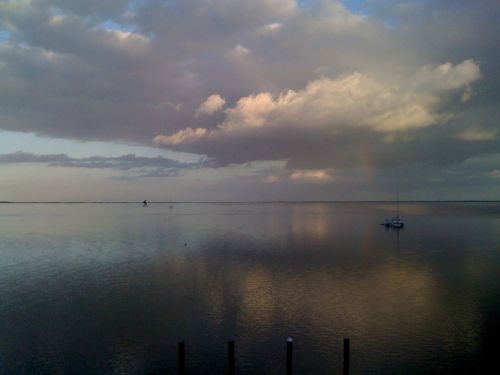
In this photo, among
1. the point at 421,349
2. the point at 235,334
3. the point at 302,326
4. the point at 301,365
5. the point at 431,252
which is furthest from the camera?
the point at 431,252

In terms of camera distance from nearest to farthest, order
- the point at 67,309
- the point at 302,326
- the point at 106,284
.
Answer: the point at 302,326
the point at 67,309
the point at 106,284

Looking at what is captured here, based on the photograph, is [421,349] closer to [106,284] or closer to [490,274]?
[490,274]

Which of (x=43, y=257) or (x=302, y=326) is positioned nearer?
(x=302, y=326)

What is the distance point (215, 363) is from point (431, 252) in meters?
58.3

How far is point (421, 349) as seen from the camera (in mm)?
25859

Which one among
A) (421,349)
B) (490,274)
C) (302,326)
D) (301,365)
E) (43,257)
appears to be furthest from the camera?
(43,257)

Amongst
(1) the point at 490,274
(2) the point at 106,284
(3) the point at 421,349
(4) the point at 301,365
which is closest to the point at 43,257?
(2) the point at 106,284

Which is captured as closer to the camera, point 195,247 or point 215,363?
point 215,363

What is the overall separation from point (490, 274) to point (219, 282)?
36.6m

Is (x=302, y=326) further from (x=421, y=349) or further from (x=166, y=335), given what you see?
(x=166, y=335)

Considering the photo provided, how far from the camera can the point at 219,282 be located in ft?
145

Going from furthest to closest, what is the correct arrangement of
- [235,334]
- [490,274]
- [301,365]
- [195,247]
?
[195,247] < [490,274] < [235,334] < [301,365]

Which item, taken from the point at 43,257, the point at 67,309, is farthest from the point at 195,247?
the point at 67,309

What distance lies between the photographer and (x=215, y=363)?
23.6m
